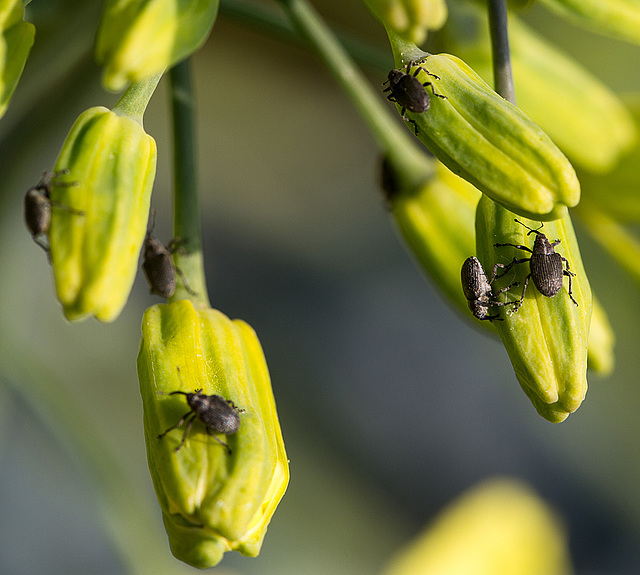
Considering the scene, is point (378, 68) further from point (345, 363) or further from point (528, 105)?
point (345, 363)

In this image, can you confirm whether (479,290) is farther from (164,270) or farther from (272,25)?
(272,25)

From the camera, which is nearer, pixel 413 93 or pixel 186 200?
pixel 413 93

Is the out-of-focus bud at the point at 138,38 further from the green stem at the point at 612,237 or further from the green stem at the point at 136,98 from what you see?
the green stem at the point at 612,237

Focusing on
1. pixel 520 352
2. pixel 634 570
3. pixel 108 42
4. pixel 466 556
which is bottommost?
pixel 634 570

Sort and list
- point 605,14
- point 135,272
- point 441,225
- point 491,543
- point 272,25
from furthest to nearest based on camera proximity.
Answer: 1. point 491,543
2. point 272,25
3. point 441,225
4. point 605,14
5. point 135,272

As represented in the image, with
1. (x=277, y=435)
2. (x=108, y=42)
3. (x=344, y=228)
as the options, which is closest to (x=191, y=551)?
(x=277, y=435)

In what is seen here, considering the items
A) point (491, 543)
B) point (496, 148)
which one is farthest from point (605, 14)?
point (491, 543)
